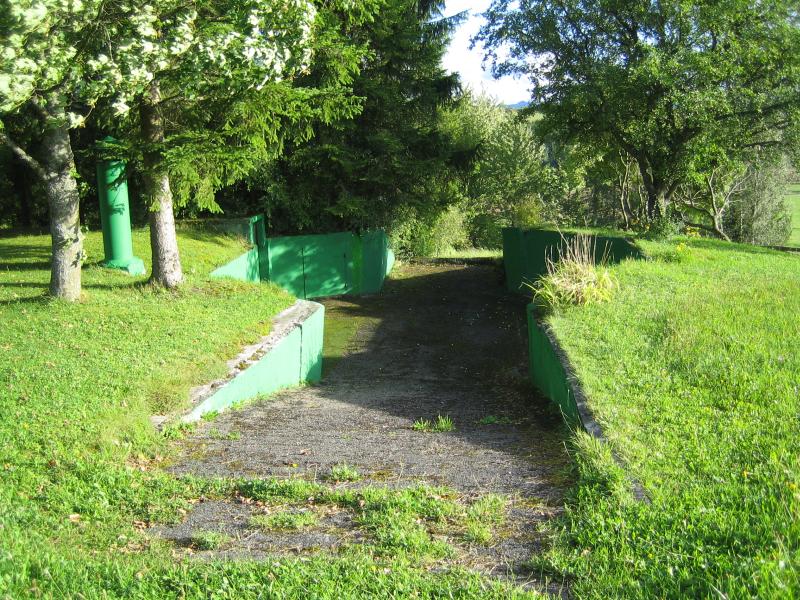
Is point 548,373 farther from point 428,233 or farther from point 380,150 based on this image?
point 428,233

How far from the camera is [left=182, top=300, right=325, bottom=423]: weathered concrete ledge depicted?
26.1 ft

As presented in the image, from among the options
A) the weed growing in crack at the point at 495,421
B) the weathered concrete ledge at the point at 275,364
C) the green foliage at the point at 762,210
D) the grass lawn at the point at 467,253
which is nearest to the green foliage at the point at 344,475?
the weathered concrete ledge at the point at 275,364

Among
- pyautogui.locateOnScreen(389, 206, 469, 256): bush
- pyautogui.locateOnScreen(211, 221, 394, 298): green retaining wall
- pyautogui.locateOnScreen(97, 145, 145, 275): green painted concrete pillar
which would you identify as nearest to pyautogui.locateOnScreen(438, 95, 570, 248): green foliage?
pyautogui.locateOnScreen(389, 206, 469, 256): bush

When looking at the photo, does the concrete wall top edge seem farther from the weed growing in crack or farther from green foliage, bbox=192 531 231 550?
green foliage, bbox=192 531 231 550

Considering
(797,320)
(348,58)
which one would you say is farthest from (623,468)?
(348,58)

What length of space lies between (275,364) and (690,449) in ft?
20.7

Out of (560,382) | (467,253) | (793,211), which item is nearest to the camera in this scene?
(560,382)

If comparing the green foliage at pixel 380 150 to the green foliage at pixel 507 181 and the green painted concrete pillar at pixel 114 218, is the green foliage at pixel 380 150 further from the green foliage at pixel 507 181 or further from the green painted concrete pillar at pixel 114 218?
the green foliage at pixel 507 181

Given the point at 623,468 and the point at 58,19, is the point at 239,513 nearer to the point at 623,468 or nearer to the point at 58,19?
the point at 623,468

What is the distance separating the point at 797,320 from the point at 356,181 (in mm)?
13835

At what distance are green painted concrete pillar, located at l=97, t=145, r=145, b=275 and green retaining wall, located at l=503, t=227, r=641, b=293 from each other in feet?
29.0

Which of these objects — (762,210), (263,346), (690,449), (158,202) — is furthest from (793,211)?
(690,449)

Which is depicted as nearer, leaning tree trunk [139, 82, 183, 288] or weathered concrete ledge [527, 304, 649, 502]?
weathered concrete ledge [527, 304, 649, 502]

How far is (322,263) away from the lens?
19.8 m
